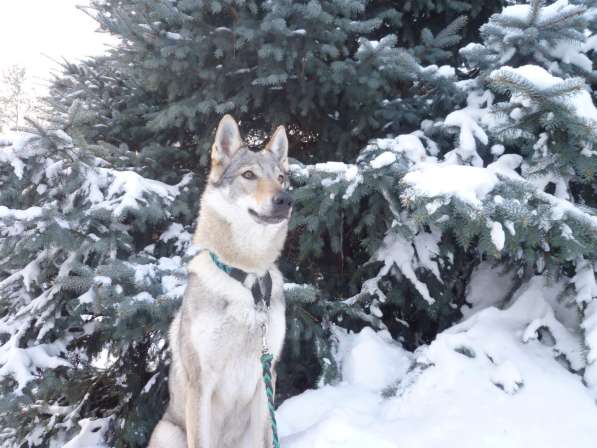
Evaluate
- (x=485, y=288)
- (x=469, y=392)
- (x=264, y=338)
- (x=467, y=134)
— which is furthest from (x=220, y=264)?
(x=485, y=288)

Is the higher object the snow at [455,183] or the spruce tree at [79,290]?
the snow at [455,183]

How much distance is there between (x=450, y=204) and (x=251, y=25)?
2.44 meters

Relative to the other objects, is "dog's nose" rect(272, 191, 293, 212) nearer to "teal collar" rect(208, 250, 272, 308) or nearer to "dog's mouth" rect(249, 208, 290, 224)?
"dog's mouth" rect(249, 208, 290, 224)

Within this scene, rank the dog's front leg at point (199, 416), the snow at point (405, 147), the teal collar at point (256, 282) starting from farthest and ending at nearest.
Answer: the snow at point (405, 147) → the teal collar at point (256, 282) → the dog's front leg at point (199, 416)

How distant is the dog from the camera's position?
8.24ft

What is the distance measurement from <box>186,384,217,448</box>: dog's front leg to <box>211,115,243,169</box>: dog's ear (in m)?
1.48

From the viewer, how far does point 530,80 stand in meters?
2.84

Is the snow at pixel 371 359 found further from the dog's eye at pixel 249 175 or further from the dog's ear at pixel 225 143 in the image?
the dog's ear at pixel 225 143

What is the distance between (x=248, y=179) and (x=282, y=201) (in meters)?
0.39

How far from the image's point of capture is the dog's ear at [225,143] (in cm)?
306

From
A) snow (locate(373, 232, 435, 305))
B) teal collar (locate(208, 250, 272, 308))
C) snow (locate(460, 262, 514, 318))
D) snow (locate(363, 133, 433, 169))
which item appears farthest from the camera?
snow (locate(460, 262, 514, 318))

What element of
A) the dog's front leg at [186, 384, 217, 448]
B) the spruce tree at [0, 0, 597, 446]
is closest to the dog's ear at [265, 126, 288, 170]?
the spruce tree at [0, 0, 597, 446]

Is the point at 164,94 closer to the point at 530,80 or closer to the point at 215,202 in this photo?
the point at 215,202

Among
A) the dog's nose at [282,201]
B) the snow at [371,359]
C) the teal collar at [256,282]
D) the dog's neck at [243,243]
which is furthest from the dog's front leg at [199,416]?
the snow at [371,359]
